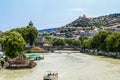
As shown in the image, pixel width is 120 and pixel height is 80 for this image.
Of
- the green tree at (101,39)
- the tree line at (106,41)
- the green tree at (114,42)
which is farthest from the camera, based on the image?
the green tree at (101,39)

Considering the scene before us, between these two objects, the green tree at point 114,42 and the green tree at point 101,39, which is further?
the green tree at point 101,39

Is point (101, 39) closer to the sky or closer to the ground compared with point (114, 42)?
closer to the sky

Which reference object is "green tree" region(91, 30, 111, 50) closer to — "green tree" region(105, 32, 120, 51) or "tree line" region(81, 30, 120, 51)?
"tree line" region(81, 30, 120, 51)

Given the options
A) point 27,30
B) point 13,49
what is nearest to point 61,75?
point 13,49

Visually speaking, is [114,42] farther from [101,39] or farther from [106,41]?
[101,39]

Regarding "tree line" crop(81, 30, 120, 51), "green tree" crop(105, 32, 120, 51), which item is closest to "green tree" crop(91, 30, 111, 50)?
"tree line" crop(81, 30, 120, 51)

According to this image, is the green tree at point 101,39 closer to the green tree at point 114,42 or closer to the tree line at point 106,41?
the tree line at point 106,41

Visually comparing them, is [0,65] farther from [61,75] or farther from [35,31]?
[35,31]

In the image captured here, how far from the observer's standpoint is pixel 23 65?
72.8m

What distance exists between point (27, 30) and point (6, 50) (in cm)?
8482

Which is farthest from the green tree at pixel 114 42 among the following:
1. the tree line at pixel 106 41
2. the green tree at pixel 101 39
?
the green tree at pixel 101 39

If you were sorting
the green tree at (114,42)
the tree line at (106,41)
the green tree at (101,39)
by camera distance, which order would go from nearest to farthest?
the green tree at (114,42), the tree line at (106,41), the green tree at (101,39)

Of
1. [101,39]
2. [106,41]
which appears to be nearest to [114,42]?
[106,41]

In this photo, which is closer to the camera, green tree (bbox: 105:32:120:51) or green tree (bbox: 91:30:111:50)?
green tree (bbox: 105:32:120:51)
